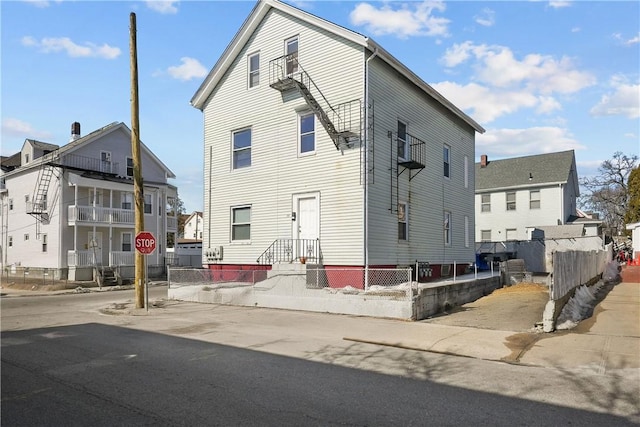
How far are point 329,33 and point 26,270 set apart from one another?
2867 centimetres

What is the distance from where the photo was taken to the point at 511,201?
38.6 meters

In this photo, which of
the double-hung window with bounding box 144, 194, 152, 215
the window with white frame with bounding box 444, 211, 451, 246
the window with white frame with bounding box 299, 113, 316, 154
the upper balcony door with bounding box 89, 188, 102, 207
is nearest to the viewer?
the window with white frame with bounding box 299, 113, 316, 154

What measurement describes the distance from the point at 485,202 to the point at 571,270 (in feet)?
87.3

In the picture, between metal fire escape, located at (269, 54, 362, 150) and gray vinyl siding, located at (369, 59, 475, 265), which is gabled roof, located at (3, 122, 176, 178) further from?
gray vinyl siding, located at (369, 59, 475, 265)

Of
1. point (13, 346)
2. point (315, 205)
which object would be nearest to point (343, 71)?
point (315, 205)

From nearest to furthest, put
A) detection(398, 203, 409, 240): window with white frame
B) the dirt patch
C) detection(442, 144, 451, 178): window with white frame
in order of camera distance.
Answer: the dirt patch
detection(398, 203, 409, 240): window with white frame
detection(442, 144, 451, 178): window with white frame

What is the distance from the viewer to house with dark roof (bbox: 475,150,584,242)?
119ft

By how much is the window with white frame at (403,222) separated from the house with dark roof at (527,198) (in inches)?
800

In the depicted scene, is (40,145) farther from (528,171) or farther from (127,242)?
(528,171)

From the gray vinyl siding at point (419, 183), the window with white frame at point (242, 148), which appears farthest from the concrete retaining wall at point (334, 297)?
the window with white frame at point (242, 148)

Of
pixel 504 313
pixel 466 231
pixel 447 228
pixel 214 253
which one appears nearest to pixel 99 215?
pixel 214 253

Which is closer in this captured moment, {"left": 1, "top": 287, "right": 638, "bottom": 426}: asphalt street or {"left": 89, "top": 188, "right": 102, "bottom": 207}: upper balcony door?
{"left": 1, "top": 287, "right": 638, "bottom": 426}: asphalt street

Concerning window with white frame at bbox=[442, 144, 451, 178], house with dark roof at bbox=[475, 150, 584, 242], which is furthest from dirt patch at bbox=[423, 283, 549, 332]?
house with dark roof at bbox=[475, 150, 584, 242]

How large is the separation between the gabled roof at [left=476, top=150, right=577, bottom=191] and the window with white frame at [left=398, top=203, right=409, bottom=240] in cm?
2334
